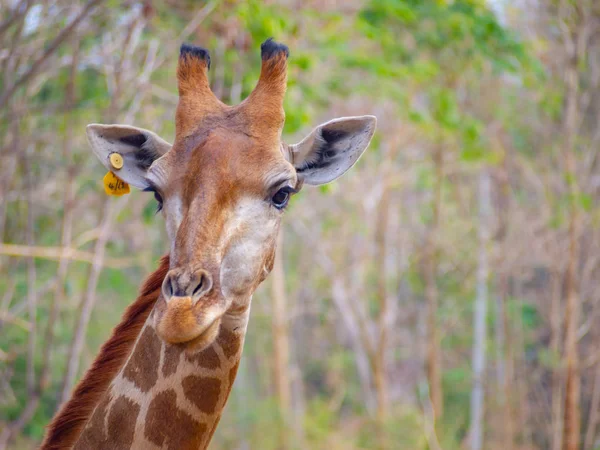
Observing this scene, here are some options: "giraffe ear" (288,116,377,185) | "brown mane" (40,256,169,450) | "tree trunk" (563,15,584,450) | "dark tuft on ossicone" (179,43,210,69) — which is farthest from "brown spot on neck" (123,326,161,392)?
"tree trunk" (563,15,584,450)

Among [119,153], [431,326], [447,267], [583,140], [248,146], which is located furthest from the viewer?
[447,267]

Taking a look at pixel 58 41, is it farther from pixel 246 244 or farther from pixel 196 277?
pixel 196 277

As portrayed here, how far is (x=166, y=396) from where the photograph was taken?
3312mm

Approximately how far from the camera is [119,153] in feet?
13.4

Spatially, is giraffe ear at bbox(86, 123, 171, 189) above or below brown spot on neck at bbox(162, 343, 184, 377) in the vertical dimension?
above

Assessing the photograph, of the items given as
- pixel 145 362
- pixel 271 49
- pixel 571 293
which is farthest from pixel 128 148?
pixel 571 293

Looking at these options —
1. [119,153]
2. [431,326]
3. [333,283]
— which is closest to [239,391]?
[333,283]

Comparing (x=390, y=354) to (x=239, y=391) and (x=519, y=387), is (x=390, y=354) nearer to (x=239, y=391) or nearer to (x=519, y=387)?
(x=519, y=387)

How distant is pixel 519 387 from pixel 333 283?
21.1 ft

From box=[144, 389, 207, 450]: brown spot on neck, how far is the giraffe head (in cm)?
47

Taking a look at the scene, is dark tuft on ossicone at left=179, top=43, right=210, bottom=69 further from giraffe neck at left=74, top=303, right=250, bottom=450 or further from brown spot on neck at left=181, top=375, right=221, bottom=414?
brown spot on neck at left=181, top=375, right=221, bottom=414

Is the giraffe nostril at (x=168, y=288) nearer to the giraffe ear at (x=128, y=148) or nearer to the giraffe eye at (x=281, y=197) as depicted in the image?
the giraffe eye at (x=281, y=197)

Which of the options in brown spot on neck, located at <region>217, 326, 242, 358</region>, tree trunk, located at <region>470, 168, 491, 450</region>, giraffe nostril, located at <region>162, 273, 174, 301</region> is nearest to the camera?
giraffe nostril, located at <region>162, 273, 174, 301</region>

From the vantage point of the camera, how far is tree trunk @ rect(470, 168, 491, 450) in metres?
20.1
